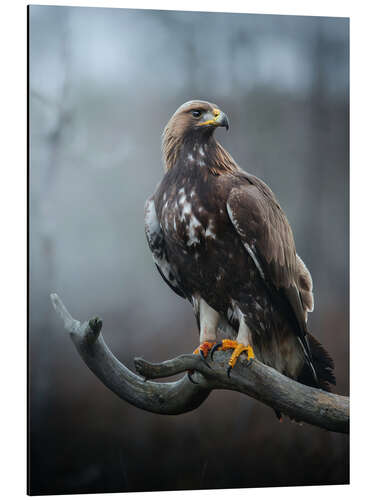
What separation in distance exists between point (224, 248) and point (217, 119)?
Answer: 2.27 ft

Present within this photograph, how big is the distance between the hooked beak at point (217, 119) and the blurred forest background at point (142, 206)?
0.20 m

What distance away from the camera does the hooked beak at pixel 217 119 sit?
4445 mm

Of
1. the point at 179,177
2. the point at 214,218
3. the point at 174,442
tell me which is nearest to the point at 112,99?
the point at 179,177

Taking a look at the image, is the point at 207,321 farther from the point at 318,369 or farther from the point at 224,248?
the point at 318,369

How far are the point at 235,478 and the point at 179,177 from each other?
1718 millimetres

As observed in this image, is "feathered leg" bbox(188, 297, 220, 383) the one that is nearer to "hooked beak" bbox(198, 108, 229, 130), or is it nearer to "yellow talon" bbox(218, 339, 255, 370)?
"yellow talon" bbox(218, 339, 255, 370)

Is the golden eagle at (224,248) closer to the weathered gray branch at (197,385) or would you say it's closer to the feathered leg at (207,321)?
the feathered leg at (207,321)

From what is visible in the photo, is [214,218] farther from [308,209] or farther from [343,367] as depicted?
[343,367]

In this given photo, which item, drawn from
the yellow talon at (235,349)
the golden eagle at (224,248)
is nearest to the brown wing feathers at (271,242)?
the golden eagle at (224,248)

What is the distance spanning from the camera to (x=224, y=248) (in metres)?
4.39

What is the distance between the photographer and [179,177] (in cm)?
448

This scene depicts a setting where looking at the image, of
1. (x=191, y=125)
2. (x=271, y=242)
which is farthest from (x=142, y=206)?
(x=271, y=242)

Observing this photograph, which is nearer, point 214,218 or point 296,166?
point 214,218

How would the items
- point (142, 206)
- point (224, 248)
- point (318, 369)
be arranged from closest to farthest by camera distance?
1. point (224, 248)
2. point (142, 206)
3. point (318, 369)
